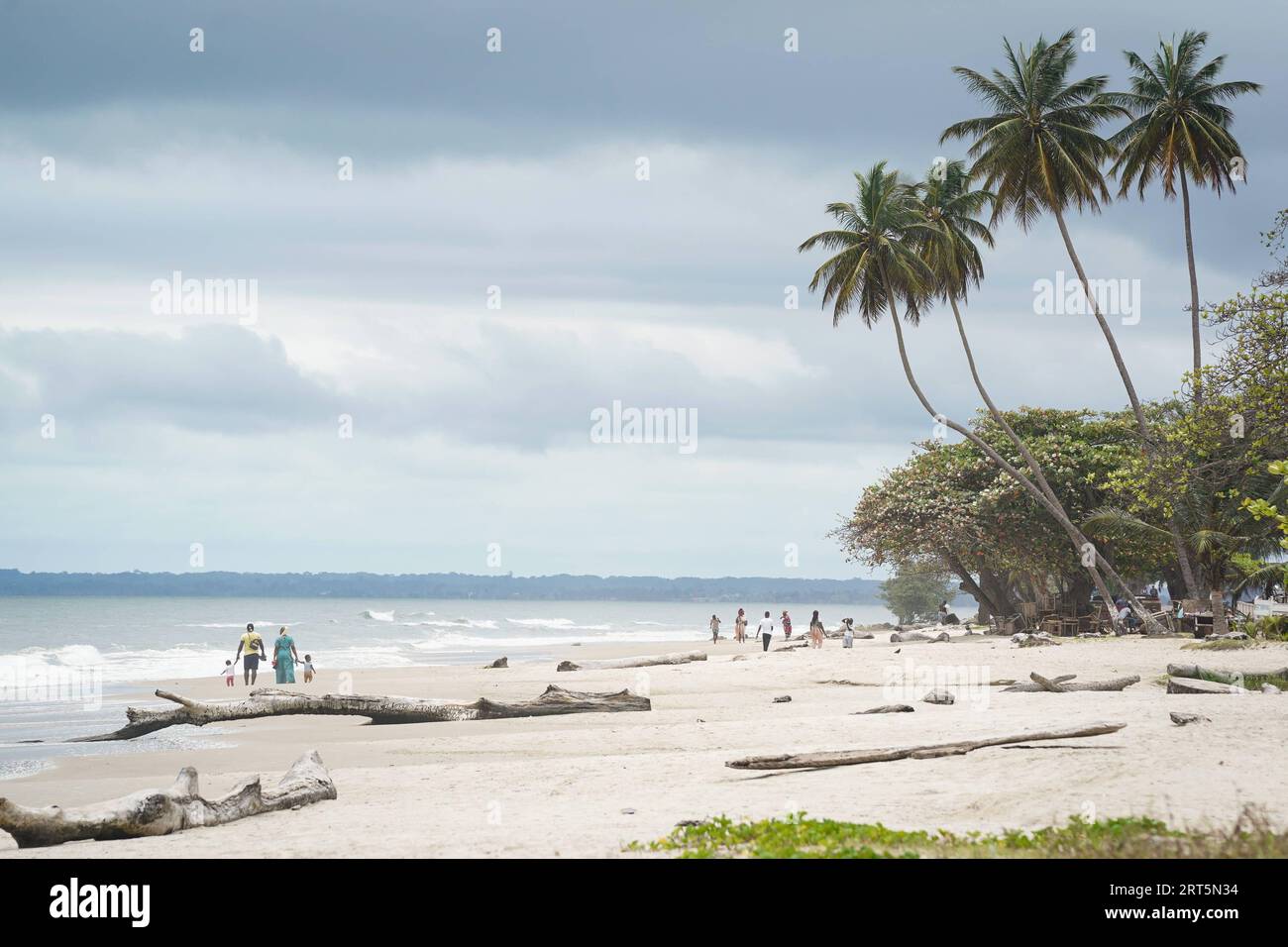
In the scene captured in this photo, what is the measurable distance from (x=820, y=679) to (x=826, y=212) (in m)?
20.6

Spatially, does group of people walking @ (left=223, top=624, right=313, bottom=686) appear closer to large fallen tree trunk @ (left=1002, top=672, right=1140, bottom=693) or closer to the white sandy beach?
the white sandy beach

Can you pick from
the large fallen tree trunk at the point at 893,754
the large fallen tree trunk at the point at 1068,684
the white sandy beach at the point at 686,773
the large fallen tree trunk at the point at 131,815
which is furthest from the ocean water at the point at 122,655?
the large fallen tree trunk at the point at 1068,684

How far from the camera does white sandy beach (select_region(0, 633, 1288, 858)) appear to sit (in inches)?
328

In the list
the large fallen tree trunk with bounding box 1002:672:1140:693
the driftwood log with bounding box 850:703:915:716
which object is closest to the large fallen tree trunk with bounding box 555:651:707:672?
the large fallen tree trunk with bounding box 1002:672:1140:693

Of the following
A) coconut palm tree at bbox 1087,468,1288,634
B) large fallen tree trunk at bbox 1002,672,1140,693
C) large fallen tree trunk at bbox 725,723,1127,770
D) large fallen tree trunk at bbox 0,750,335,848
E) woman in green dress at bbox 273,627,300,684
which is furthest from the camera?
coconut palm tree at bbox 1087,468,1288,634

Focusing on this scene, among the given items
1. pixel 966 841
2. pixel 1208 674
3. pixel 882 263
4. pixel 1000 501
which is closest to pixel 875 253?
pixel 882 263

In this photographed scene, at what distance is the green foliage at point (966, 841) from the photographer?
6426 millimetres

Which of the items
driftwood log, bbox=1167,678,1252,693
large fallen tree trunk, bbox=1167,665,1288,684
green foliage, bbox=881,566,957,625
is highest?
driftwood log, bbox=1167,678,1252,693

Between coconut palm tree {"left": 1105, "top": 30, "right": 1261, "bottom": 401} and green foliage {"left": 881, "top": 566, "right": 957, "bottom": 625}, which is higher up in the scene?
coconut palm tree {"left": 1105, "top": 30, "right": 1261, "bottom": 401}

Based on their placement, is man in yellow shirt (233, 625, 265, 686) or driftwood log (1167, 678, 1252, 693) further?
man in yellow shirt (233, 625, 265, 686)

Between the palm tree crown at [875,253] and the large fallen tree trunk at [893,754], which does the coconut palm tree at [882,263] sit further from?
the large fallen tree trunk at [893,754]

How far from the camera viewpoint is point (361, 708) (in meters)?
17.6

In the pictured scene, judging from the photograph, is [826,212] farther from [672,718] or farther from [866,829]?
[866,829]

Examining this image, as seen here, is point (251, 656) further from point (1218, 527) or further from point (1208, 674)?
point (1218, 527)
